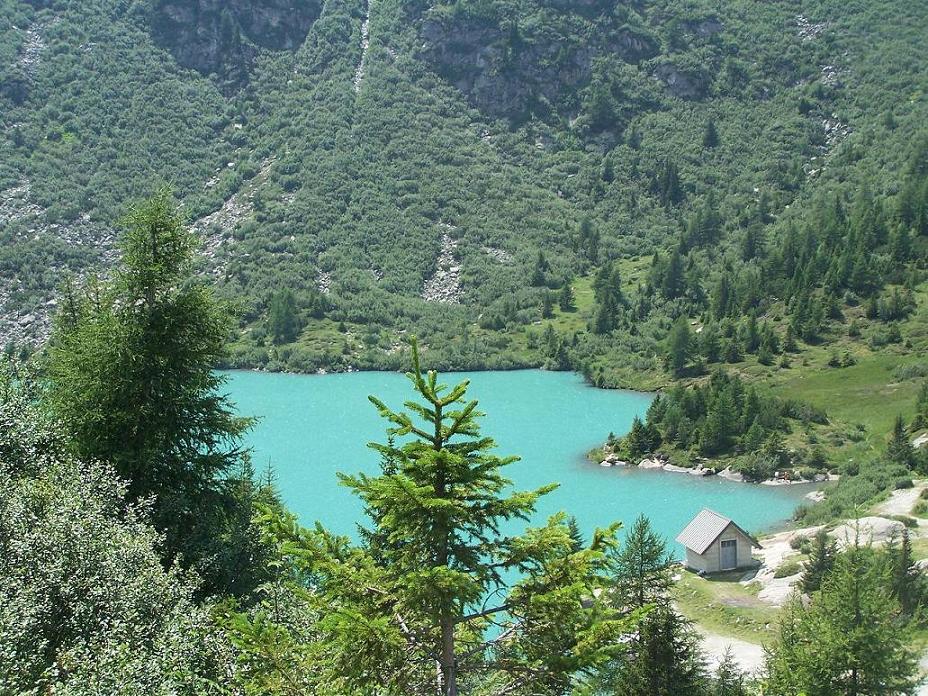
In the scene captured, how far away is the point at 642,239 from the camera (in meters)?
188

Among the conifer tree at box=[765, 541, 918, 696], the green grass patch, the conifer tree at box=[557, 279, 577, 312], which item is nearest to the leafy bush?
the green grass patch

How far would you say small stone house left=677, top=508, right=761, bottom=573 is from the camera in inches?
1746

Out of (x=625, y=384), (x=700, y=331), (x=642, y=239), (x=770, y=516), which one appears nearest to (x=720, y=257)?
(x=642, y=239)

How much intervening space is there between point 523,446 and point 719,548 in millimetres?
44655

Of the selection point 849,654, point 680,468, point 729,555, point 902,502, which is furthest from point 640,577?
point 680,468

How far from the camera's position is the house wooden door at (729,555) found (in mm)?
44781

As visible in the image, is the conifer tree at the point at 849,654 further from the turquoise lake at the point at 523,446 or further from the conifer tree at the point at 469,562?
the turquoise lake at the point at 523,446

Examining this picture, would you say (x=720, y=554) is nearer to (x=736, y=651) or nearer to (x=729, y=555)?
(x=729, y=555)

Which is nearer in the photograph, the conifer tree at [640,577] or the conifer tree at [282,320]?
the conifer tree at [640,577]

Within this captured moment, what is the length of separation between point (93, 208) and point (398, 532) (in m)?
189

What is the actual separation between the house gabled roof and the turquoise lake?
6.54m

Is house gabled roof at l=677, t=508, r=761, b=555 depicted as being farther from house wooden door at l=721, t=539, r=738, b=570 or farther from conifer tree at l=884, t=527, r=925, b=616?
conifer tree at l=884, t=527, r=925, b=616

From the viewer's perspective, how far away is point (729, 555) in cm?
4497

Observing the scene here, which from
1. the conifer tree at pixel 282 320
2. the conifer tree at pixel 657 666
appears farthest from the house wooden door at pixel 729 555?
the conifer tree at pixel 282 320
